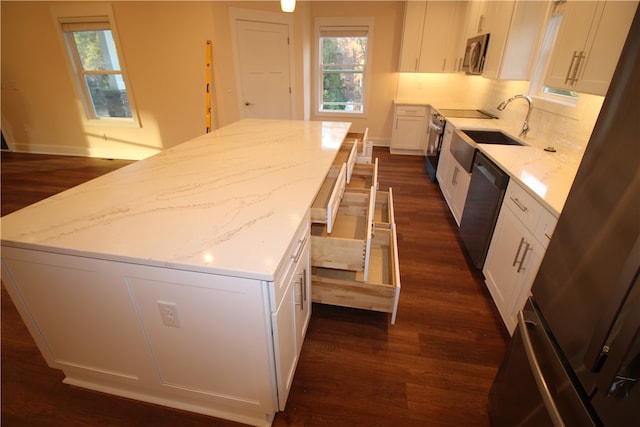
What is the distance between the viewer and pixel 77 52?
4.57 meters

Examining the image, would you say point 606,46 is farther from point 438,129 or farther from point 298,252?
point 438,129

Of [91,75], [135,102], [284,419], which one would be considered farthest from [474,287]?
[91,75]

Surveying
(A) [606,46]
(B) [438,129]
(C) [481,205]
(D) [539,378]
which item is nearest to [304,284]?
(D) [539,378]

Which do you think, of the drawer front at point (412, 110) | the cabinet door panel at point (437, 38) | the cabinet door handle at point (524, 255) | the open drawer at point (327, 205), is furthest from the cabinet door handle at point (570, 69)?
the cabinet door panel at point (437, 38)

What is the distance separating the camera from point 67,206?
47.9 inches

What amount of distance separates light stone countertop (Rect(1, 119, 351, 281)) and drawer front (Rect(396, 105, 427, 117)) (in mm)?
3589

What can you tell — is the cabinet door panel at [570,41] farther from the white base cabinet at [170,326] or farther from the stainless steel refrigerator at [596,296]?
the white base cabinet at [170,326]

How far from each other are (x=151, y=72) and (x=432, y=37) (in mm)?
4253

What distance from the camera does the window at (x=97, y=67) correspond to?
4344 mm

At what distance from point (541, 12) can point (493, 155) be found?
1658 mm

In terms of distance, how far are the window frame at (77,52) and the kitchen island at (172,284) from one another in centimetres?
403

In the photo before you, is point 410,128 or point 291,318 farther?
point 410,128

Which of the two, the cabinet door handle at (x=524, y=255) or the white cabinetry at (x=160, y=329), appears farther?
the cabinet door handle at (x=524, y=255)

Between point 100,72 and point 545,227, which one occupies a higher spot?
point 100,72
